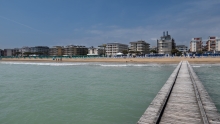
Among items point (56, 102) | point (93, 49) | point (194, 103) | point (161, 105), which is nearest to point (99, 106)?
point (56, 102)

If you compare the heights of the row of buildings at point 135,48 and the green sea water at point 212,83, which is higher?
the row of buildings at point 135,48

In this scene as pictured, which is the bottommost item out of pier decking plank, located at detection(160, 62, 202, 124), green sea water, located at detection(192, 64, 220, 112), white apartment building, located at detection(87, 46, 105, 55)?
green sea water, located at detection(192, 64, 220, 112)

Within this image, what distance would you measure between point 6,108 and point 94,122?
17.4 feet

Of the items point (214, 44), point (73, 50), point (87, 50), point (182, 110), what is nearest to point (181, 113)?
point (182, 110)

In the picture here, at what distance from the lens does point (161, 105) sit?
6.14 metres

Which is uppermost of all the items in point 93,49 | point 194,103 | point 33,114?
point 93,49

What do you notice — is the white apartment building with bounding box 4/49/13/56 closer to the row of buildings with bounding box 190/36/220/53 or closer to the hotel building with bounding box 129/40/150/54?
the hotel building with bounding box 129/40/150/54

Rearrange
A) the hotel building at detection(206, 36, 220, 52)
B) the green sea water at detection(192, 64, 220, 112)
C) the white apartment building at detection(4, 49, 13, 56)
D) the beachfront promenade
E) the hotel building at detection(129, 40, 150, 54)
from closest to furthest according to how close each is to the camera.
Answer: the beachfront promenade → the green sea water at detection(192, 64, 220, 112) → the hotel building at detection(206, 36, 220, 52) → the hotel building at detection(129, 40, 150, 54) → the white apartment building at detection(4, 49, 13, 56)

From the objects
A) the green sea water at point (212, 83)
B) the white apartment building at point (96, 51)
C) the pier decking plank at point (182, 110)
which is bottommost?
the green sea water at point (212, 83)

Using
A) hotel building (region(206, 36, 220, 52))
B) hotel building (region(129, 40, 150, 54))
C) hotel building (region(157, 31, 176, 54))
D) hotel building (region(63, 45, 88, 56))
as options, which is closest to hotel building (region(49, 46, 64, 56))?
hotel building (region(63, 45, 88, 56))

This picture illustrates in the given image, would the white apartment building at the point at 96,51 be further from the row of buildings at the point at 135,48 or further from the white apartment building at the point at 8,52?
the white apartment building at the point at 8,52

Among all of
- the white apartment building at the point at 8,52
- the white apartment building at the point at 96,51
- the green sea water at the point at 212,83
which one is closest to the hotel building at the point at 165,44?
the white apartment building at the point at 96,51

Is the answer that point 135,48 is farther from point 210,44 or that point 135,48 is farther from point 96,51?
point 210,44

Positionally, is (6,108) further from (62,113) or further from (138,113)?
(138,113)
